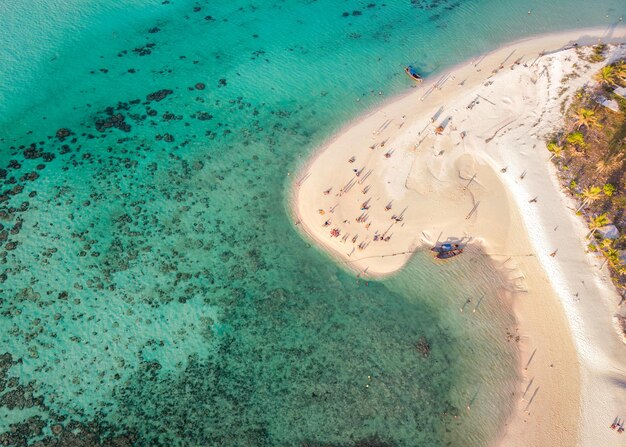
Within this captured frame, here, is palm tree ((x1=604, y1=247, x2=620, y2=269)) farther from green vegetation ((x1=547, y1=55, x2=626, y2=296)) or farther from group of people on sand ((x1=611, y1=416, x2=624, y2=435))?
group of people on sand ((x1=611, y1=416, x2=624, y2=435))

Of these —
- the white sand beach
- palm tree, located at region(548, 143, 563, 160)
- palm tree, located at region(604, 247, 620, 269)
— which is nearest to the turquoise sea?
the white sand beach

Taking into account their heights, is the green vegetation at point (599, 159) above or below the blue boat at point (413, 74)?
below

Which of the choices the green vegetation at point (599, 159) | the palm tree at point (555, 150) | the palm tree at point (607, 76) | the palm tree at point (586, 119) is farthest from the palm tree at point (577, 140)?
the palm tree at point (607, 76)

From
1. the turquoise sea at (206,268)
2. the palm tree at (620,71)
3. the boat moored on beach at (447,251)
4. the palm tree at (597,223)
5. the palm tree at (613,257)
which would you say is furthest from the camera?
the palm tree at (620,71)

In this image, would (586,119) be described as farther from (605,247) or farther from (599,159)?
(605,247)

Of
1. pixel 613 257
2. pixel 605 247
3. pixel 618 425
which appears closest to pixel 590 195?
pixel 605 247

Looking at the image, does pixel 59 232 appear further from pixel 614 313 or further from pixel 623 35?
pixel 623 35

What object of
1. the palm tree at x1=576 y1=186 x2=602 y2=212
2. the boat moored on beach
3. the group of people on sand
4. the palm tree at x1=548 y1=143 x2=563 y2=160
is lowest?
the group of people on sand

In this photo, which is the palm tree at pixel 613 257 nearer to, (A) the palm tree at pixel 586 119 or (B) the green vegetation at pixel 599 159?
(B) the green vegetation at pixel 599 159
